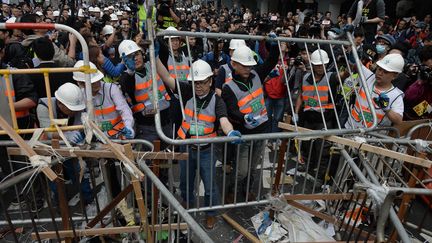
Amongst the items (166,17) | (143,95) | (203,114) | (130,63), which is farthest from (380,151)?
(166,17)

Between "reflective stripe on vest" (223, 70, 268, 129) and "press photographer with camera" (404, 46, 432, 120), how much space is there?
2084 millimetres

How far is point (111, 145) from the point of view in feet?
7.36

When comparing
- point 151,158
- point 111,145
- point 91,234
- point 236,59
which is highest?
point 236,59

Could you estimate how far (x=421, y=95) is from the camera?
4195 millimetres

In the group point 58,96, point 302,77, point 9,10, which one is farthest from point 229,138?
point 9,10

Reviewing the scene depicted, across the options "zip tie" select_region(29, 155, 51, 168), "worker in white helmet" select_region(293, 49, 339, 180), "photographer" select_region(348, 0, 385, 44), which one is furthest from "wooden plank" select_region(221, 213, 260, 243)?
"photographer" select_region(348, 0, 385, 44)

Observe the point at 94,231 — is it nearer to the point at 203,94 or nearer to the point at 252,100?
the point at 203,94

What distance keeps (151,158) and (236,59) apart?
5.31 ft

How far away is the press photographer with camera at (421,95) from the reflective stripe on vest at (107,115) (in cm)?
372

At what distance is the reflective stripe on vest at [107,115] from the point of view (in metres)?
3.45

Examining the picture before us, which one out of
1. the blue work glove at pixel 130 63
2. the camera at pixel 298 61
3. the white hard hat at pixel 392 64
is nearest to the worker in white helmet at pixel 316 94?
the camera at pixel 298 61

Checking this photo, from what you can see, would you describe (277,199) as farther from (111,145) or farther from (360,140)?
(111,145)

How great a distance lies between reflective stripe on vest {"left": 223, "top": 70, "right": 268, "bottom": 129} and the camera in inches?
141

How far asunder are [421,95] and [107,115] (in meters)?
3.93
